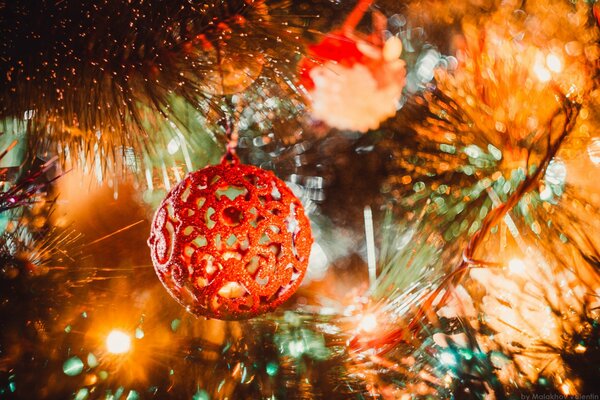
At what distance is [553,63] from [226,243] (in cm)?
58

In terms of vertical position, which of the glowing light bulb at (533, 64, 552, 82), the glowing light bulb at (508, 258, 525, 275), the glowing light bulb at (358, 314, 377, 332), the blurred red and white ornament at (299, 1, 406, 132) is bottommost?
the glowing light bulb at (358, 314, 377, 332)

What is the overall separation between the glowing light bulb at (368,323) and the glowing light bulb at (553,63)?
53 centimetres

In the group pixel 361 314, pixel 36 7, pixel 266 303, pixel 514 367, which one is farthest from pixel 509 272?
pixel 36 7

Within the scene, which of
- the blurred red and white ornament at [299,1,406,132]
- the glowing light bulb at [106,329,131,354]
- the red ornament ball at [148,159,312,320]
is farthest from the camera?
the blurred red and white ornament at [299,1,406,132]

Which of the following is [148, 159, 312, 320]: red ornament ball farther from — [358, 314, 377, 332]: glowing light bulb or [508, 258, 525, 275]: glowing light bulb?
[508, 258, 525, 275]: glowing light bulb

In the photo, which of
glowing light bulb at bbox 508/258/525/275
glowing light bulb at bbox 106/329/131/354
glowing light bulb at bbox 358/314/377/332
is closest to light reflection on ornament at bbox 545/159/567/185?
glowing light bulb at bbox 508/258/525/275

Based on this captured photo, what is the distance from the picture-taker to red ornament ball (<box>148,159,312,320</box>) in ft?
1.72

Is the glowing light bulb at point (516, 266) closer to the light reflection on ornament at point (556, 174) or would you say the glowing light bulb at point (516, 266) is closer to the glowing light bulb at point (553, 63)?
the light reflection on ornament at point (556, 174)

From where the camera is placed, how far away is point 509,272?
700mm

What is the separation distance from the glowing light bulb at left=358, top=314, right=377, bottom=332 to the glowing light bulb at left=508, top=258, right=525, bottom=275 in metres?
0.26

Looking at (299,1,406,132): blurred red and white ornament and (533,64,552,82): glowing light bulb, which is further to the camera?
(299,1,406,132): blurred red and white ornament

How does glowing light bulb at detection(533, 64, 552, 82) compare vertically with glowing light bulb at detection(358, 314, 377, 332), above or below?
above

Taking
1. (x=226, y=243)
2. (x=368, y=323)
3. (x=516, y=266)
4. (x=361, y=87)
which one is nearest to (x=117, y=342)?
(x=226, y=243)

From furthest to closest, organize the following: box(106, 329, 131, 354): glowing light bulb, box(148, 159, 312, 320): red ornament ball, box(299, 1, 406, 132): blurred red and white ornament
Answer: box(299, 1, 406, 132): blurred red and white ornament
box(106, 329, 131, 354): glowing light bulb
box(148, 159, 312, 320): red ornament ball
